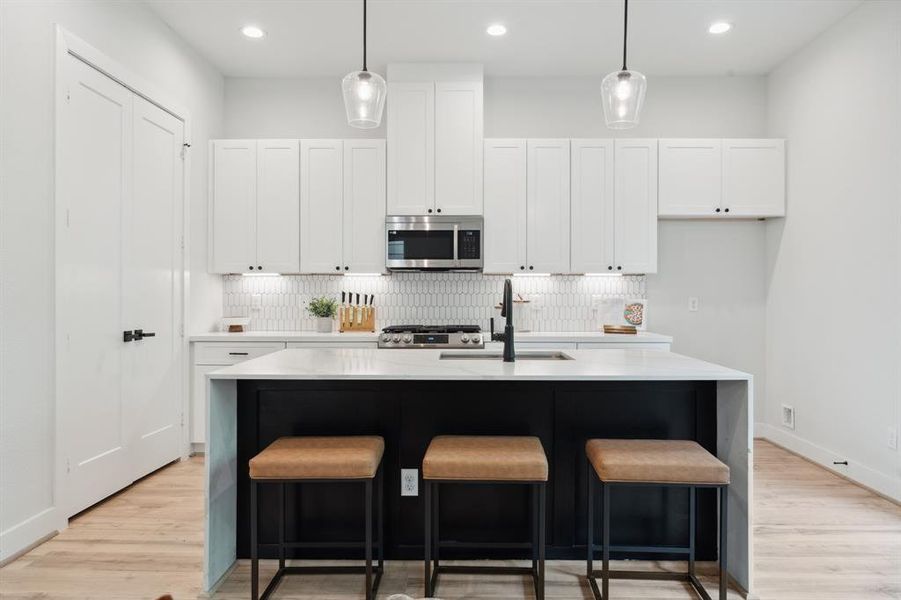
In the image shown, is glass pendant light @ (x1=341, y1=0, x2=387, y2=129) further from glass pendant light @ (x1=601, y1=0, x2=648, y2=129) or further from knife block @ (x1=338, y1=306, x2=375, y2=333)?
knife block @ (x1=338, y1=306, x2=375, y2=333)

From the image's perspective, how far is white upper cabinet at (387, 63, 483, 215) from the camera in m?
4.27

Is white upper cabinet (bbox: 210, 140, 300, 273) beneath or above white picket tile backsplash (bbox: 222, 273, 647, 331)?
above

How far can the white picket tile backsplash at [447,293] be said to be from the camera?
4.64 meters

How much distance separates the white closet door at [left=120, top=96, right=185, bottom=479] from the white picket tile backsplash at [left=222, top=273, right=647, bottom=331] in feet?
2.68

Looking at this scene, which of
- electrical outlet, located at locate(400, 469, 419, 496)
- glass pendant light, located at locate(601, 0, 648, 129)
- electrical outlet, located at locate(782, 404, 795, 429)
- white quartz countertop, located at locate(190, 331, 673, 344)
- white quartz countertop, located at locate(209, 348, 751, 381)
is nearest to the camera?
white quartz countertop, located at locate(209, 348, 751, 381)

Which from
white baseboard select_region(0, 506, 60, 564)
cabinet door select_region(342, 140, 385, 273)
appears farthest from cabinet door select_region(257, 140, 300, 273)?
white baseboard select_region(0, 506, 60, 564)

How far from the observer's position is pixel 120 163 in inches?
128

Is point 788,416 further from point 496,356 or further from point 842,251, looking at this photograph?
point 496,356

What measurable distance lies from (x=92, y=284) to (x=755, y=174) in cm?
480

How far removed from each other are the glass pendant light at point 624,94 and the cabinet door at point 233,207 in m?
3.08

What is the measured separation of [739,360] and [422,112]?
3.43m

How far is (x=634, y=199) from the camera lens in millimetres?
4301

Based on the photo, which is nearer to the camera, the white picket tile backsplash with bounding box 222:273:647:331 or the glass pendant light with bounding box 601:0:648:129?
the glass pendant light with bounding box 601:0:648:129

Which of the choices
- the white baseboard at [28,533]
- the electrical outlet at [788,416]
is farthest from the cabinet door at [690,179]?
the white baseboard at [28,533]
